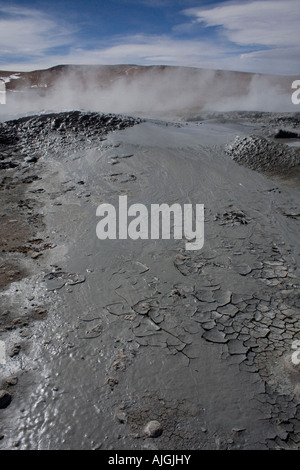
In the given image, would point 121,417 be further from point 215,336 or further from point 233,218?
point 233,218

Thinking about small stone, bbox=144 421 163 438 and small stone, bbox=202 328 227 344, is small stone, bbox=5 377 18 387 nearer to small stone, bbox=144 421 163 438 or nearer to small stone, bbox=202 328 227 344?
small stone, bbox=144 421 163 438

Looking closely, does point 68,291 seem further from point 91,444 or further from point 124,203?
point 124,203

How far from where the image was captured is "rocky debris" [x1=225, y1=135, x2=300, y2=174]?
5.45 metres

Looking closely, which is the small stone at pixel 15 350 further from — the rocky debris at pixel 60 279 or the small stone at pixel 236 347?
the small stone at pixel 236 347

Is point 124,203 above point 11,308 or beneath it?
above

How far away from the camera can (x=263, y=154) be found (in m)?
5.70

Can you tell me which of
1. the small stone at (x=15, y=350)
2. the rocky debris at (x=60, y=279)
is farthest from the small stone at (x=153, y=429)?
the rocky debris at (x=60, y=279)

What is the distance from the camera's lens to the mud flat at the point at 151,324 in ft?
5.73

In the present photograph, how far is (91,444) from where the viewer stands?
5.48 ft

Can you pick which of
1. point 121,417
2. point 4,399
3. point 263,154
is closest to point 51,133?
point 263,154

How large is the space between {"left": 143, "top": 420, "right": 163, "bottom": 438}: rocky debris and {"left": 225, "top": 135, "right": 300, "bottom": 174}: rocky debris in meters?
4.54

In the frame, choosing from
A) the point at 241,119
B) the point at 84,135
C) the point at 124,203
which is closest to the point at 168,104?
the point at 241,119

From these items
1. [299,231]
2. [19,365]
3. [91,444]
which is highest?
[299,231]

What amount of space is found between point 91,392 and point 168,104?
1260 centimetres
